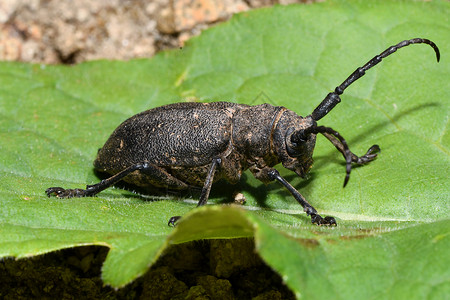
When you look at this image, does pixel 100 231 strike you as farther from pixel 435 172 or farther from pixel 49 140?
pixel 435 172

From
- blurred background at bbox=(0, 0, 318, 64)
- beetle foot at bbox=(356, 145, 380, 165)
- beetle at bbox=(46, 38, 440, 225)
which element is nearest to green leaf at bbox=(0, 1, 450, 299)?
beetle foot at bbox=(356, 145, 380, 165)

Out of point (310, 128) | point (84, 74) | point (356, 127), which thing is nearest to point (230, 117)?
point (310, 128)

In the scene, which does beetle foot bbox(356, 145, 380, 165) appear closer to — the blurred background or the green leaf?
the green leaf

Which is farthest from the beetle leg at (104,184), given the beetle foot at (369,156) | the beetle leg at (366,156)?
the beetle foot at (369,156)

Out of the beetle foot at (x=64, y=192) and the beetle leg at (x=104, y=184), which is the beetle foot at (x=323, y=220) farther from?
the beetle foot at (x=64, y=192)

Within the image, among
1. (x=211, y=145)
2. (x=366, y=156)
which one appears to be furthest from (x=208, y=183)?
(x=366, y=156)

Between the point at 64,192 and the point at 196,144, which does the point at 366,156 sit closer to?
the point at 196,144
